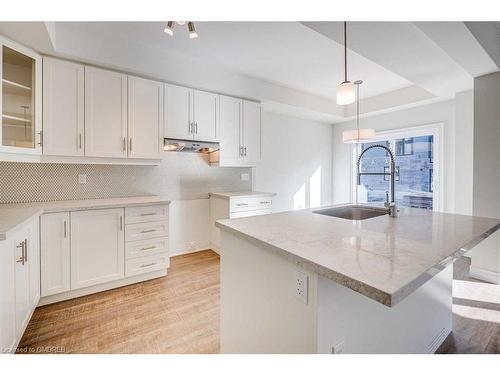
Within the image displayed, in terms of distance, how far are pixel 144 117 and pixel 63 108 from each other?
744 mm

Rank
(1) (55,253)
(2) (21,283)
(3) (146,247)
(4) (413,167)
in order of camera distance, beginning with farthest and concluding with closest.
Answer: (4) (413,167)
(3) (146,247)
(1) (55,253)
(2) (21,283)

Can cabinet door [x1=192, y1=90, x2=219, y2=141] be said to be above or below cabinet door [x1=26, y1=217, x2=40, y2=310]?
above

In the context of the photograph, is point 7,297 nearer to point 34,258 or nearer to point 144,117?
point 34,258

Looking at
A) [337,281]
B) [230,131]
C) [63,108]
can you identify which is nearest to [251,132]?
[230,131]

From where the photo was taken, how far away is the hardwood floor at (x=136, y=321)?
5.63 ft

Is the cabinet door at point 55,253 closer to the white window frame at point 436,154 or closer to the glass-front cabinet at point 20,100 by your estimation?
the glass-front cabinet at point 20,100

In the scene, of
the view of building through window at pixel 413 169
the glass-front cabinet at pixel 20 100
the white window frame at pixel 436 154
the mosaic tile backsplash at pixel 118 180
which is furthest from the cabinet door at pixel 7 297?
the white window frame at pixel 436 154

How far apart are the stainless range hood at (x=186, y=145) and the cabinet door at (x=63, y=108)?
865mm

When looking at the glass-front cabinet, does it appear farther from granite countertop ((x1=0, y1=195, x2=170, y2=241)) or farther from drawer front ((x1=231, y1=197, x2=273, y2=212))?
drawer front ((x1=231, y1=197, x2=273, y2=212))

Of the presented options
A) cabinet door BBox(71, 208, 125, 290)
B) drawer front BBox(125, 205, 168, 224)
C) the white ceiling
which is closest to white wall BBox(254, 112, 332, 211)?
the white ceiling

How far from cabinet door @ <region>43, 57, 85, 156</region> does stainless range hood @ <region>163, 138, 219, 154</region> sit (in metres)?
0.87

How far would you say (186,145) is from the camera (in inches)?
122

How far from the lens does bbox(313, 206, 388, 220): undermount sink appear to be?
6.55 ft
